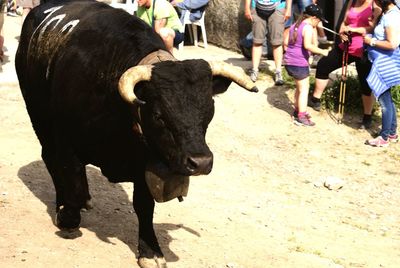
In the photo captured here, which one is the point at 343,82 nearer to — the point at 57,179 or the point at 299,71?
the point at 299,71

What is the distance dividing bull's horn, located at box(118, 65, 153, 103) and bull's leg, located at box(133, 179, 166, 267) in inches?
43.9

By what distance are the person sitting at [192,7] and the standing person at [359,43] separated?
135 inches

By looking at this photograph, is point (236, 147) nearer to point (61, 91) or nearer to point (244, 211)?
point (244, 211)

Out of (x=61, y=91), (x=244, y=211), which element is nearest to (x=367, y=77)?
(x=244, y=211)

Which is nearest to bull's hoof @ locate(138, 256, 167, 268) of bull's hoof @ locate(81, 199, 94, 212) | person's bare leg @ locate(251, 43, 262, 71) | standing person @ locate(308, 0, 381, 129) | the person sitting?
bull's hoof @ locate(81, 199, 94, 212)

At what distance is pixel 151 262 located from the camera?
19.2 ft

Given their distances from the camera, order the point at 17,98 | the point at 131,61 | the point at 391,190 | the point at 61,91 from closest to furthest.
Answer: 1. the point at 131,61
2. the point at 61,91
3. the point at 391,190
4. the point at 17,98

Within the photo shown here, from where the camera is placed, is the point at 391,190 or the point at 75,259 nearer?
the point at 75,259

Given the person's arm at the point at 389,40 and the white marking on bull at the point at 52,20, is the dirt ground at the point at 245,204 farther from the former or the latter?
the white marking on bull at the point at 52,20

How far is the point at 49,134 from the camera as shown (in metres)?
6.80

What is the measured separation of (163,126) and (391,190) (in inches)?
181

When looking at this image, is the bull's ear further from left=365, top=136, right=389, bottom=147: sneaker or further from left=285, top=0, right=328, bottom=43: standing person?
left=285, top=0, right=328, bottom=43: standing person

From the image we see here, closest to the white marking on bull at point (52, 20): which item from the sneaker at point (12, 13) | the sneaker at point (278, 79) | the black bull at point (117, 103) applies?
the black bull at point (117, 103)

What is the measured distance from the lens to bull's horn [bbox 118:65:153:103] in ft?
16.2
